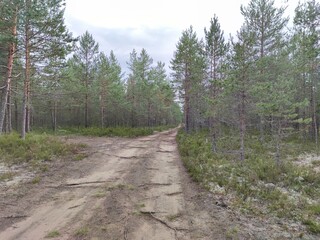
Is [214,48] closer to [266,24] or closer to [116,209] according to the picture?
[266,24]

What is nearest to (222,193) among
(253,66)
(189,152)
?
(189,152)

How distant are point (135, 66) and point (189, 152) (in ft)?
91.1

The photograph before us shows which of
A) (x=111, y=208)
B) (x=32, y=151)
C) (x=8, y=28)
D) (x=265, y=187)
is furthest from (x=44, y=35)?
(x=265, y=187)

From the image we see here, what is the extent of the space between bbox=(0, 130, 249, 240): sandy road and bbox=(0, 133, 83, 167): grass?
6.71 ft

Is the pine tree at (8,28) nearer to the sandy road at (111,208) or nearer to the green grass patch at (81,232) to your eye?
the sandy road at (111,208)

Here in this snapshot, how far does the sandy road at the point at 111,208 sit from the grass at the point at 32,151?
6.71 feet

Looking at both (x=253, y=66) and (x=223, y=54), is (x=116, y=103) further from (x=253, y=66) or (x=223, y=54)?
(x=253, y=66)

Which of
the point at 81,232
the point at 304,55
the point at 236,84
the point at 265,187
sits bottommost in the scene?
the point at 265,187

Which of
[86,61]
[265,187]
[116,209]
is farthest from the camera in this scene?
[86,61]

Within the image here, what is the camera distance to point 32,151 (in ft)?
34.1

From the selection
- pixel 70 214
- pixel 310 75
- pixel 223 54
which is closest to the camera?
pixel 70 214

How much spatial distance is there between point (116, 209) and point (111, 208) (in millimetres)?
126

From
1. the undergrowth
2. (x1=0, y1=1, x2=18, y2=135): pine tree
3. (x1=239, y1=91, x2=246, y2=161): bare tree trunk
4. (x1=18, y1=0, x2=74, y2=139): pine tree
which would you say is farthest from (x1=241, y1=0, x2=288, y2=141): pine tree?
(x1=0, y1=1, x2=18, y2=135): pine tree

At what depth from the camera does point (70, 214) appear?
15.8 ft
